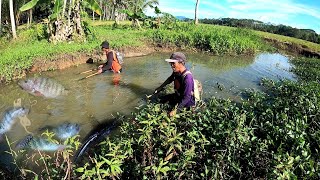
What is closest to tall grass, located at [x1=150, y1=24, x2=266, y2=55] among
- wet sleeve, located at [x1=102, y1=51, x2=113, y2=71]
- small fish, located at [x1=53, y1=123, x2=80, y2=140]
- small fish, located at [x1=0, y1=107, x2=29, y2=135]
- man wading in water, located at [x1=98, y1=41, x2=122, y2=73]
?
man wading in water, located at [x1=98, y1=41, x2=122, y2=73]

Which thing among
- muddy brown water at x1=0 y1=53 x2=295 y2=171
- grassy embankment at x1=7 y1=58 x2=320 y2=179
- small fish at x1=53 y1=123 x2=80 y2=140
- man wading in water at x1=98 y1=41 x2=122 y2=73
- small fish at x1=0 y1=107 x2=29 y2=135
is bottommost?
small fish at x1=53 y1=123 x2=80 y2=140

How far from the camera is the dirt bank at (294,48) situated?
75.3 feet

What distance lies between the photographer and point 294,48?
→ 2505 cm

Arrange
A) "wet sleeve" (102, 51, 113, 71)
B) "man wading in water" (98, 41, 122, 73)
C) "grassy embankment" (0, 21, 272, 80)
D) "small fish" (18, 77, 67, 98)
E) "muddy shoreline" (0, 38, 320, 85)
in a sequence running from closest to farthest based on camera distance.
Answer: "small fish" (18, 77, 67, 98) < "man wading in water" (98, 41, 122, 73) < "wet sleeve" (102, 51, 113, 71) < "grassy embankment" (0, 21, 272, 80) < "muddy shoreline" (0, 38, 320, 85)

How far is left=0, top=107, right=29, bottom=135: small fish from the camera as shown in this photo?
7334mm

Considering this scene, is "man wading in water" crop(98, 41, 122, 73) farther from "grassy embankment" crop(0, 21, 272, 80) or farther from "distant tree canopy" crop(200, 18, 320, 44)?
"distant tree canopy" crop(200, 18, 320, 44)

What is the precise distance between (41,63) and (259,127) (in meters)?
10.6

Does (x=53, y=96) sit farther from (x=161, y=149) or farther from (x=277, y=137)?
(x=277, y=137)

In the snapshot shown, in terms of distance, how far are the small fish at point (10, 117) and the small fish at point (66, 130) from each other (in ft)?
3.77

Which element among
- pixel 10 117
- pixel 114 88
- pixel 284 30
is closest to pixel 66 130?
pixel 10 117

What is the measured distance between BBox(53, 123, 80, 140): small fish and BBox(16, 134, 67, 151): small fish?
1.44 ft

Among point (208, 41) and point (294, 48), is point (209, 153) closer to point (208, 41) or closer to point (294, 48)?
point (208, 41)

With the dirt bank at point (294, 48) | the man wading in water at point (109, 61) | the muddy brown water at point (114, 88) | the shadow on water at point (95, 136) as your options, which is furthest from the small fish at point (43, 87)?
the dirt bank at point (294, 48)

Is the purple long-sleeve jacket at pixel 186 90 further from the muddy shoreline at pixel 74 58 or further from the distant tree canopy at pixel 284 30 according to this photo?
the distant tree canopy at pixel 284 30
